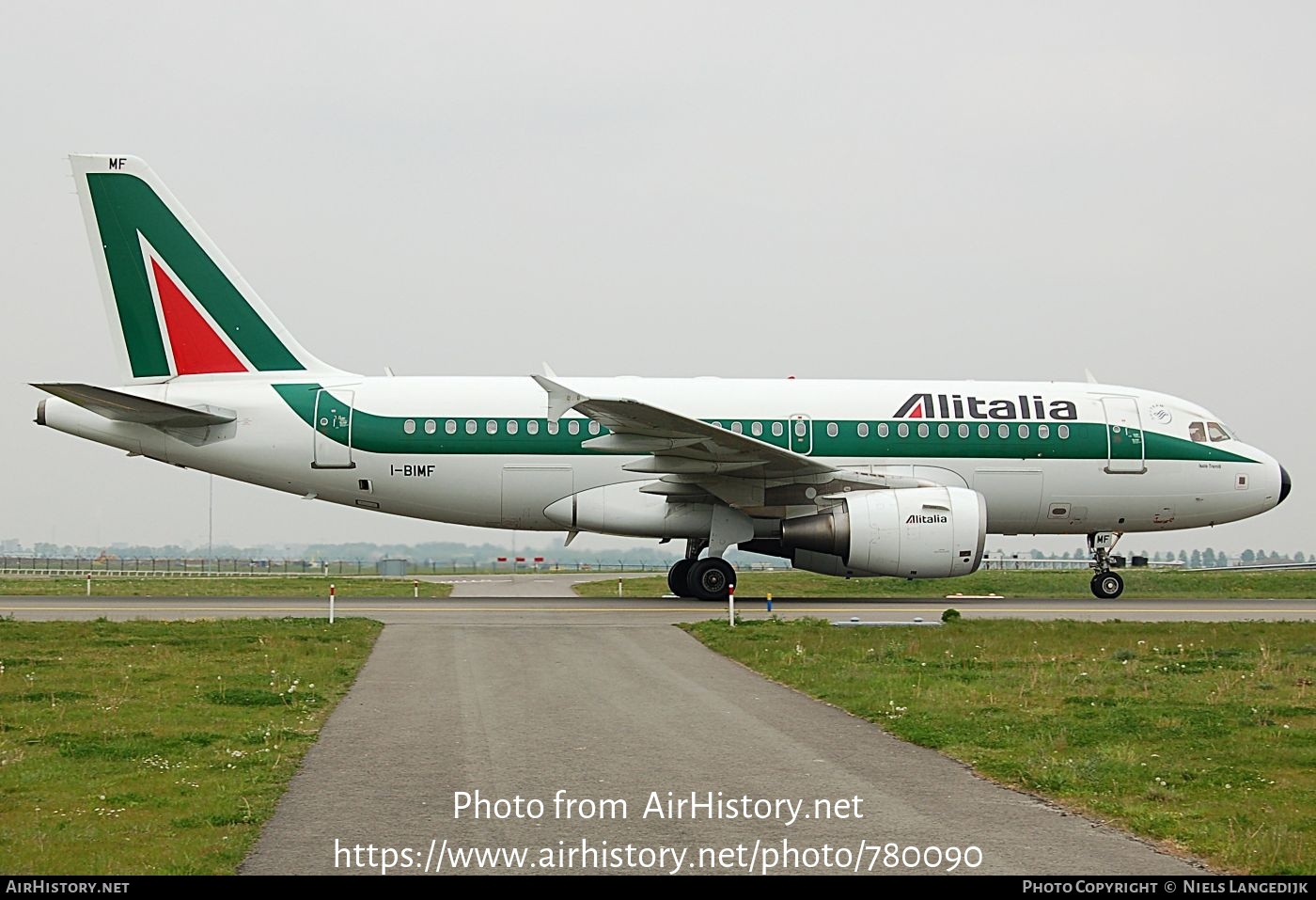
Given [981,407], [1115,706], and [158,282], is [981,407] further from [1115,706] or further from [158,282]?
[158,282]

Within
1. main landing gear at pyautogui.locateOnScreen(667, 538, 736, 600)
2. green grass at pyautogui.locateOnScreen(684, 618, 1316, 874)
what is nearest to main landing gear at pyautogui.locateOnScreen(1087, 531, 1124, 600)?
green grass at pyautogui.locateOnScreen(684, 618, 1316, 874)

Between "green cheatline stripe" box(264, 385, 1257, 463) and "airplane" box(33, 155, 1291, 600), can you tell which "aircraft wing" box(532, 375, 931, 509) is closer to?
"airplane" box(33, 155, 1291, 600)

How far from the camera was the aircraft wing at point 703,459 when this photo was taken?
22.7 metres

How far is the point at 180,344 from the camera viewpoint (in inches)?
1023

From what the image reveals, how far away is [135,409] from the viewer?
24391mm

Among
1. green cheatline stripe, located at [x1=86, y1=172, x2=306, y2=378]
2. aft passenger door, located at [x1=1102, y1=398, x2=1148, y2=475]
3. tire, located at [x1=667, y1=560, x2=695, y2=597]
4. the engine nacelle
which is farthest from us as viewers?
tire, located at [x1=667, y1=560, x2=695, y2=597]

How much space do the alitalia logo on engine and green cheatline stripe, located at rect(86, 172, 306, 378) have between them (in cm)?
1306

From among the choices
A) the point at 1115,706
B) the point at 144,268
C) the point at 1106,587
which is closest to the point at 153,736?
the point at 1115,706

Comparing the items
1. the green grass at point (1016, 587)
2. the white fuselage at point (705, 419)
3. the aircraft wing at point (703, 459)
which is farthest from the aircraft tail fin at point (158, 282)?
the green grass at point (1016, 587)

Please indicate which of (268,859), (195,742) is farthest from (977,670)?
(268,859)

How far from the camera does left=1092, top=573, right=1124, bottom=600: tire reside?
91.4ft

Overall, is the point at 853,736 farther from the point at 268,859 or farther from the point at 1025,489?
the point at 1025,489

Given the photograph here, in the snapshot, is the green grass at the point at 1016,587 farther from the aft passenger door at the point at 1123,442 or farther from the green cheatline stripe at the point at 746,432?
the green cheatline stripe at the point at 746,432

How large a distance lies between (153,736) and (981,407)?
1997 centimetres
